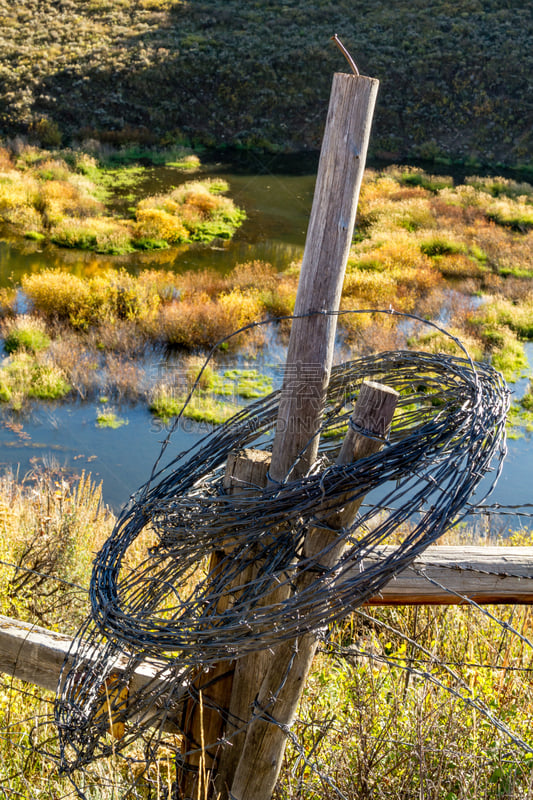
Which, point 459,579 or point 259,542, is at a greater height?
point 259,542

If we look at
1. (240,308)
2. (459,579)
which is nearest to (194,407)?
(240,308)

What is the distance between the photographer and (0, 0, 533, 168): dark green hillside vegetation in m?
29.7

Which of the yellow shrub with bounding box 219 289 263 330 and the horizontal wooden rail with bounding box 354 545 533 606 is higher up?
the yellow shrub with bounding box 219 289 263 330

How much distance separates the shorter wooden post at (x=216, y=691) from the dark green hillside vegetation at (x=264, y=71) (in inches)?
1110

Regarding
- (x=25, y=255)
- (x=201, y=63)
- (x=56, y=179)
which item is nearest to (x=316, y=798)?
(x=25, y=255)

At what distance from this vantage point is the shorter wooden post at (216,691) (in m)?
1.75

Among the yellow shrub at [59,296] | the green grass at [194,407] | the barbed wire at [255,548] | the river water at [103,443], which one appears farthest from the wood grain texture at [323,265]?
the yellow shrub at [59,296]

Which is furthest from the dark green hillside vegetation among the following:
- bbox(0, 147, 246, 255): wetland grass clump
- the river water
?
the river water

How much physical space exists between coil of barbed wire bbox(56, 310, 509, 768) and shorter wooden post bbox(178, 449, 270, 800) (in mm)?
29

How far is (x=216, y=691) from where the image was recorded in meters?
1.88

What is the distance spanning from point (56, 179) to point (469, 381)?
2024 cm

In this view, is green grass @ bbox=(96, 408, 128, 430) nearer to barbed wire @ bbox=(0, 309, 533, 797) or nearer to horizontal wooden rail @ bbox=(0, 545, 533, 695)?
barbed wire @ bbox=(0, 309, 533, 797)

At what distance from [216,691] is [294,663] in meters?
0.34

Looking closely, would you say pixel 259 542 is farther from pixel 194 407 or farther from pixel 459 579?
pixel 194 407
